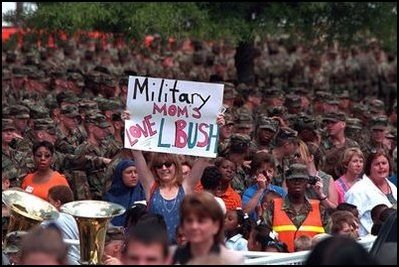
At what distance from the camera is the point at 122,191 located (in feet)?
41.8

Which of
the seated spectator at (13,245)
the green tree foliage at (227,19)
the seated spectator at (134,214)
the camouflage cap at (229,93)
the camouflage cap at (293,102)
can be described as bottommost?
the seated spectator at (13,245)

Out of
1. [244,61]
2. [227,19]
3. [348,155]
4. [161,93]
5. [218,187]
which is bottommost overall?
[218,187]

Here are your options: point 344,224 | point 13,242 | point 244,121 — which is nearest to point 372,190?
point 344,224

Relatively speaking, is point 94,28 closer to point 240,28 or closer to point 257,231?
point 240,28

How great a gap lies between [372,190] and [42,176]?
278 centimetres

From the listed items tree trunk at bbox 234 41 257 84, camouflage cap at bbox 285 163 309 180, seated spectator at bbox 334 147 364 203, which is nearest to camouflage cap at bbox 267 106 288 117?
seated spectator at bbox 334 147 364 203

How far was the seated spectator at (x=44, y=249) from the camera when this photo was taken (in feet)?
23.0

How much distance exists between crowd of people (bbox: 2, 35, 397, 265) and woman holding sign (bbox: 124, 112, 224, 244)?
0.01m

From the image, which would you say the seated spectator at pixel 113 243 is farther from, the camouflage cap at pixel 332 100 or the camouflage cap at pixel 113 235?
the camouflage cap at pixel 332 100

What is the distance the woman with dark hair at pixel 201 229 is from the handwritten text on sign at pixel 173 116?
3341 mm

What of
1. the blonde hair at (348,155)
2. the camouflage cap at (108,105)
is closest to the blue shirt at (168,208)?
the blonde hair at (348,155)

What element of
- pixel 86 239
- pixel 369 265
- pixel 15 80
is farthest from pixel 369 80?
pixel 369 265

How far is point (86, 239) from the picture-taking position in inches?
380

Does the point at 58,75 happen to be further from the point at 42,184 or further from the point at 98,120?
the point at 42,184
